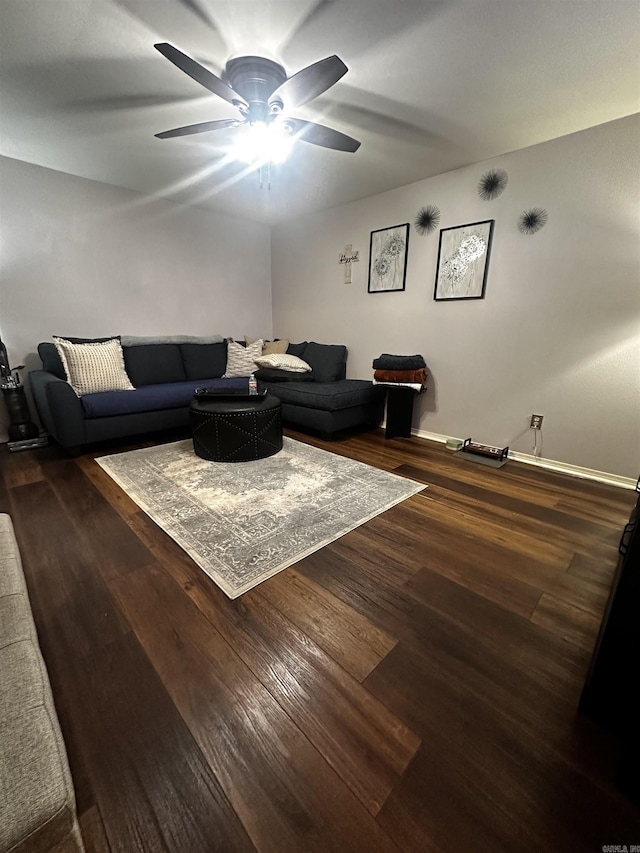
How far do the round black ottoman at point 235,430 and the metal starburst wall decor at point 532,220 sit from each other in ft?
7.85

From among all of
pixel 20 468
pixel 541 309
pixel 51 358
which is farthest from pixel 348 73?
pixel 20 468

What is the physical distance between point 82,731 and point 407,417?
3123 mm

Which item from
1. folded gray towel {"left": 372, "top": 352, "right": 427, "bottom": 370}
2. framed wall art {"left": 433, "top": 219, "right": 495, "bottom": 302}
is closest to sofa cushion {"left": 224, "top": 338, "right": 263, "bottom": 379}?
folded gray towel {"left": 372, "top": 352, "right": 427, "bottom": 370}

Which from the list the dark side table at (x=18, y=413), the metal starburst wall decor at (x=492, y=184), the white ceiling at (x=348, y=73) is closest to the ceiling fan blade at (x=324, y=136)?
the white ceiling at (x=348, y=73)

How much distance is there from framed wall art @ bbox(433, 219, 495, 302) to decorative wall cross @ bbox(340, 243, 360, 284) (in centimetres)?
104

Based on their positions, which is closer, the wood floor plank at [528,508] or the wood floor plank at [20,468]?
the wood floor plank at [528,508]

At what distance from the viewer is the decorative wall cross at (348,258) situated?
3.91 meters

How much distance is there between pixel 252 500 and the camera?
218 centimetres

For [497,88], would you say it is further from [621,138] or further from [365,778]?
[365,778]

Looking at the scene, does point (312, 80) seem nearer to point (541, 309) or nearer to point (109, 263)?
point (541, 309)

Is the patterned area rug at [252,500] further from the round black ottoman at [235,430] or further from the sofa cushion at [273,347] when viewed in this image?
the sofa cushion at [273,347]

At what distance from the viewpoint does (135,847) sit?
29.1 inches

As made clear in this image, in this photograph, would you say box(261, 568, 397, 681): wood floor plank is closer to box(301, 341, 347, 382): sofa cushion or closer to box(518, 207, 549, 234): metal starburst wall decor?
box(301, 341, 347, 382): sofa cushion

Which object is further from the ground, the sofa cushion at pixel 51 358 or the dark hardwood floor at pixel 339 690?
the sofa cushion at pixel 51 358
